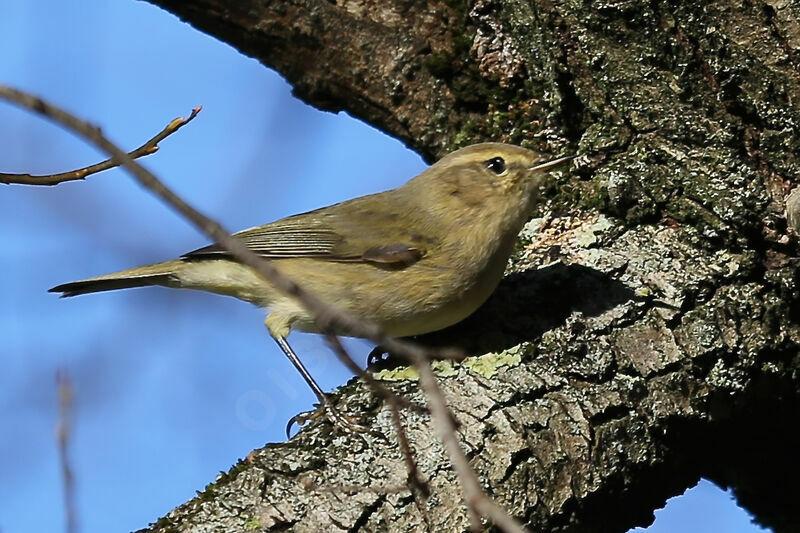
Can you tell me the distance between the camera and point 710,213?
3879 mm

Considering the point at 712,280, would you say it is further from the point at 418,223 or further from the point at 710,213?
the point at 418,223

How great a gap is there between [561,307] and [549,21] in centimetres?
125

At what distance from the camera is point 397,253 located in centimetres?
450

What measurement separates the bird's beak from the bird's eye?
15 centimetres

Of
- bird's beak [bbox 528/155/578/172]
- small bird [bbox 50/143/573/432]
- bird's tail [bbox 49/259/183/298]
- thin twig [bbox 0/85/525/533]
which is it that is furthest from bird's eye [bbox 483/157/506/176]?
thin twig [bbox 0/85/525/533]

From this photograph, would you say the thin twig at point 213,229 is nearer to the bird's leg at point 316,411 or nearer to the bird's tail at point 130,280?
the bird's leg at point 316,411

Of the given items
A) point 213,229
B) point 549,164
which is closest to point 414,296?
point 549,164

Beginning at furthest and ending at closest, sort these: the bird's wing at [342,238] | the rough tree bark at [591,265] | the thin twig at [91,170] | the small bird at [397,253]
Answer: the bird's wing at [342,238], the small bird at [397,253], the rough tree bark at [591,265], the thin twig at [91,170]

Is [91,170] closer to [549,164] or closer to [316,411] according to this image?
[316,411]

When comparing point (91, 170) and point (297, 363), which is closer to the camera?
point (91, 170)

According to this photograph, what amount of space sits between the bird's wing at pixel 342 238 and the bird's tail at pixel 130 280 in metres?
0.15

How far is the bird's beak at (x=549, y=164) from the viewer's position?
13.8ft

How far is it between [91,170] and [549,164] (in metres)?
2.08

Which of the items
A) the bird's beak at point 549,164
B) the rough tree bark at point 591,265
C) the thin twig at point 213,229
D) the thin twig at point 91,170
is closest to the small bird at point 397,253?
the bird's beak at point 549,164
